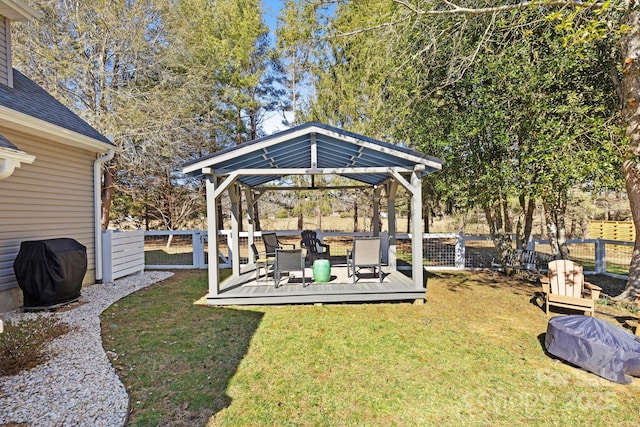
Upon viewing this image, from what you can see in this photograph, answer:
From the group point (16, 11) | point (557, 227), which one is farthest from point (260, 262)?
point (557, 227)

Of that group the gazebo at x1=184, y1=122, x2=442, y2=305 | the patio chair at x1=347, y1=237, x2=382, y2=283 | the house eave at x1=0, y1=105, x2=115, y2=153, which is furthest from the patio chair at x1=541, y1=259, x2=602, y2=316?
the house eave at x1=0, y1=105, x2=115, y2=153

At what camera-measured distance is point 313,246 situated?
8555mm

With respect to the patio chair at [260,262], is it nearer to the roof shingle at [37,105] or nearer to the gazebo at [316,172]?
the gazebo at [316,172]

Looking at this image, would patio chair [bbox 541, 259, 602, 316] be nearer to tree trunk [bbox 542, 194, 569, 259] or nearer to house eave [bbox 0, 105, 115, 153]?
tree trunk [bbox 542, 194, 569, 259]

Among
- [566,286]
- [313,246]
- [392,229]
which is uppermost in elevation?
[392,229]

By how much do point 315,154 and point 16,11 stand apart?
6470 millimetres

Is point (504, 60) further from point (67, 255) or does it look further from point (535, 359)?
point (67, 255)

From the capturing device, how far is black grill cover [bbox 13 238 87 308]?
5426 mm

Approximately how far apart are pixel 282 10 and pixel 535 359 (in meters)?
14.2

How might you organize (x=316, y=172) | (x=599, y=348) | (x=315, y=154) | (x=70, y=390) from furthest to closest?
(x=316, y=172) < (x=315, y=154) < (x=599, y=348) < (x=70, y=390)

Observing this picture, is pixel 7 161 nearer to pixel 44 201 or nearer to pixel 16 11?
pixel 44 201

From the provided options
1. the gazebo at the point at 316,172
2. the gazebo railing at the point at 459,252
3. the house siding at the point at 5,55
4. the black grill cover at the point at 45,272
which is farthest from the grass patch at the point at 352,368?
the house siding at the point at 5,55

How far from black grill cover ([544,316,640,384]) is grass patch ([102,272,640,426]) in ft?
0.40

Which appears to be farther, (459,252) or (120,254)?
(459,252)
